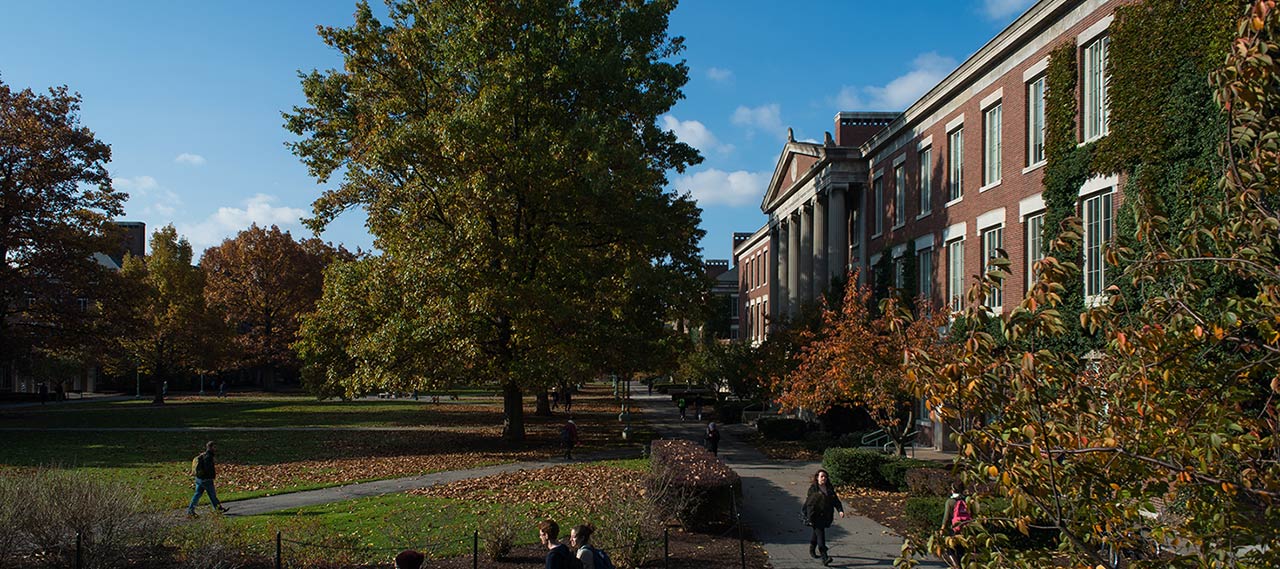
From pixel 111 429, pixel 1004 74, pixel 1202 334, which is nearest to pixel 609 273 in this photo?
pixel 1004 74

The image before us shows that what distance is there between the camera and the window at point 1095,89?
21.1 metres

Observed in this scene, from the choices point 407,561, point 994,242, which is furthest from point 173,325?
point 407,561

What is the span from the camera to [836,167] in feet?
132

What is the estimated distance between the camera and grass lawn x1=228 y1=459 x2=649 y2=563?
14484 mm

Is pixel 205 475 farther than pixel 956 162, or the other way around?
pixel 956 162

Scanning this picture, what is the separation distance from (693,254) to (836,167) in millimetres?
9803

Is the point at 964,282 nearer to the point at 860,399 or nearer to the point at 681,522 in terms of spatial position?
the point at 860,399

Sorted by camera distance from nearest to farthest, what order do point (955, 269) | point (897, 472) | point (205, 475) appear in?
point (205, 475), point (897, 472), point (955, 269)

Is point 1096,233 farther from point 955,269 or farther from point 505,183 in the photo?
point 505,183

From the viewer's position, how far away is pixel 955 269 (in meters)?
29.6

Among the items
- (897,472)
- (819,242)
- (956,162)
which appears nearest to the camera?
(897,472)

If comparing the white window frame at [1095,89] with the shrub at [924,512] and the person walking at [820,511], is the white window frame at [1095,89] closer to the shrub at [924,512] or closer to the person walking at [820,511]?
the shrub at [924,512]

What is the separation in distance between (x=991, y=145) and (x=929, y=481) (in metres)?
13.3

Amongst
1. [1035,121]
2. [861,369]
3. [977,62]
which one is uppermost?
[977,62]
